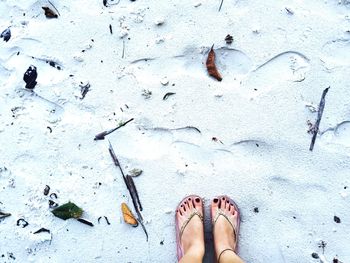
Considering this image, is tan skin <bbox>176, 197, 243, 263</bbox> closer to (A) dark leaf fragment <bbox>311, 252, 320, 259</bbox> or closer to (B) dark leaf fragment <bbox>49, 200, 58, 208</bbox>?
(A) dark leaf fragment <bbox>311, 252, 320, 259</bbox>

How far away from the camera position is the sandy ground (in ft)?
6.04

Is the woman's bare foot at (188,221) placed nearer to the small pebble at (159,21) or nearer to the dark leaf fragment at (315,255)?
the dark leaf fragment at (315,255)

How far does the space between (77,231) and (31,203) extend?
0.26 metres

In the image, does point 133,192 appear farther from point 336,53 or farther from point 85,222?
point 336,53

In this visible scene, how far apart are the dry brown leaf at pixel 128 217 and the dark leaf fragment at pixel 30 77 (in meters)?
0.75

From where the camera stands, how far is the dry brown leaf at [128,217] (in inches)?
74.3

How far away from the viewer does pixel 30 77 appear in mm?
2043

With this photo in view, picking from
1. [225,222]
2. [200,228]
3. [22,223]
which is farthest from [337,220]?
[22,223]

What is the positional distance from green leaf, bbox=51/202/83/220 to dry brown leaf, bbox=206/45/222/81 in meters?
0.88

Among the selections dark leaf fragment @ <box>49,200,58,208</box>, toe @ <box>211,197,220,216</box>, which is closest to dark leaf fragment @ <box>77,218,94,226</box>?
dark leaf fragment @ <box>49,200,58,208</box>

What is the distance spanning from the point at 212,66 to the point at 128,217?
80cm

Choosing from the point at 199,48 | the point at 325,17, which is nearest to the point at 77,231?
the point at 199,48


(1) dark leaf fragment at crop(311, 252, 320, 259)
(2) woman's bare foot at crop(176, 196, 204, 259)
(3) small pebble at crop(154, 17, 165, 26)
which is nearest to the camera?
(1) dark leaf fragment at crop(311, 252, 320, 259)

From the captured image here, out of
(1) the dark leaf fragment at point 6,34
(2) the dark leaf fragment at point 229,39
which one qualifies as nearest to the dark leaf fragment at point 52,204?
(1) the dark leaf fragment at point 6,34
